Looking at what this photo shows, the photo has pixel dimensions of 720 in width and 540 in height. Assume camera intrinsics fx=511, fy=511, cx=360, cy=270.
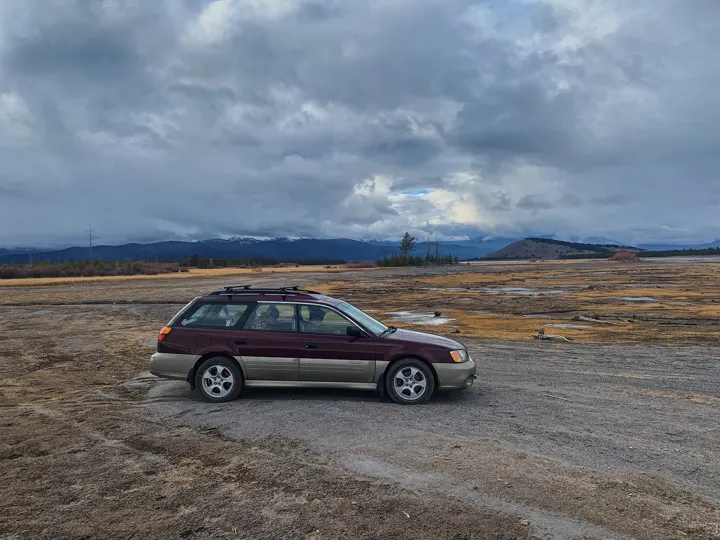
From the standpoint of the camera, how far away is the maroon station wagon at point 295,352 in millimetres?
7504

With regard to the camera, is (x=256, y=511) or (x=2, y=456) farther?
(x=2, y=456)

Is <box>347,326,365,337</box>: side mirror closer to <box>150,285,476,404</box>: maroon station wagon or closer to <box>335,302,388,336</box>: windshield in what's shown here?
<box>150,285,476,404</box>: maroon station wagon

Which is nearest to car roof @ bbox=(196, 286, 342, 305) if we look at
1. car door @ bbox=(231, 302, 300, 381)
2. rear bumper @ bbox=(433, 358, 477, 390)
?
car door @ bbox=(231, 302, 300, 381)

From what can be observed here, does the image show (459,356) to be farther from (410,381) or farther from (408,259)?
(408,259)

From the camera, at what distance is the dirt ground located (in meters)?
4.04

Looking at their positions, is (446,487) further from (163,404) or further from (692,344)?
(692,344)

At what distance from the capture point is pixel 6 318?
22359 mm

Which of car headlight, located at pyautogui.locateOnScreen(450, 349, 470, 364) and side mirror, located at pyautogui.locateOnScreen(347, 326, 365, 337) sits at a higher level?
side mirror, located at pyautogui.locateOnScreen(347, 326, 365, 337)

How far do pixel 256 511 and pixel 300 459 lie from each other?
1148 millimetres

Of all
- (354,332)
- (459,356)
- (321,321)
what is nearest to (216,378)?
(321,321)

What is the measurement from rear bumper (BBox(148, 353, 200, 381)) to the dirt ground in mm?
424

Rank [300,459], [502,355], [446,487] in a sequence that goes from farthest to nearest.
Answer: [502,355]
[300,459]
[446,487]

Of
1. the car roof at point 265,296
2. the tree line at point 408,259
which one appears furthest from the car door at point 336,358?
the tree line at point 408,259

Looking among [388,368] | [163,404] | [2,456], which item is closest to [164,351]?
[163,404]
